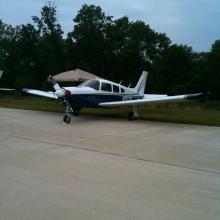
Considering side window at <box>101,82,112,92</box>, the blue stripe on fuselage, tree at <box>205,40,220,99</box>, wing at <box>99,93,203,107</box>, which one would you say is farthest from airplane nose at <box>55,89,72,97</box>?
tree at <box>205,40,220,99</box>

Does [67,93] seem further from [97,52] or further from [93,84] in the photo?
[97,52]

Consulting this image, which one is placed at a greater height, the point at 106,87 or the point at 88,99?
the point at 106,87

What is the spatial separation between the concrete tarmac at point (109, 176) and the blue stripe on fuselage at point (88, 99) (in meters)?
3.75

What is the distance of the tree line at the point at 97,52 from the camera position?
45281 millimetres

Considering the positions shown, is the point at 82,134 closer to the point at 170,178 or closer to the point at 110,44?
the point at 170,178

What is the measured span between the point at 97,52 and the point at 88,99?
121ft

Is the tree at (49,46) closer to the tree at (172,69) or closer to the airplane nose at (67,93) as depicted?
the tree at (172,69)

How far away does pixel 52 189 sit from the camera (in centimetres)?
455

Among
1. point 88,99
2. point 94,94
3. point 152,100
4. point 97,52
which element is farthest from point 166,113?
point 97,52

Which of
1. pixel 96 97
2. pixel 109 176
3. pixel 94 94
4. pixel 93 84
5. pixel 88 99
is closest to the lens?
pixel 109 176

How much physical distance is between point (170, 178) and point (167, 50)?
1743 inches

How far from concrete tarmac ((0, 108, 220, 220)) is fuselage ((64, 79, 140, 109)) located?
150 inches

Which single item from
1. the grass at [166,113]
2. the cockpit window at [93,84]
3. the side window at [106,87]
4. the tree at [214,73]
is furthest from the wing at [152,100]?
the tree at [214,73]

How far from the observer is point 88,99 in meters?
13.8
